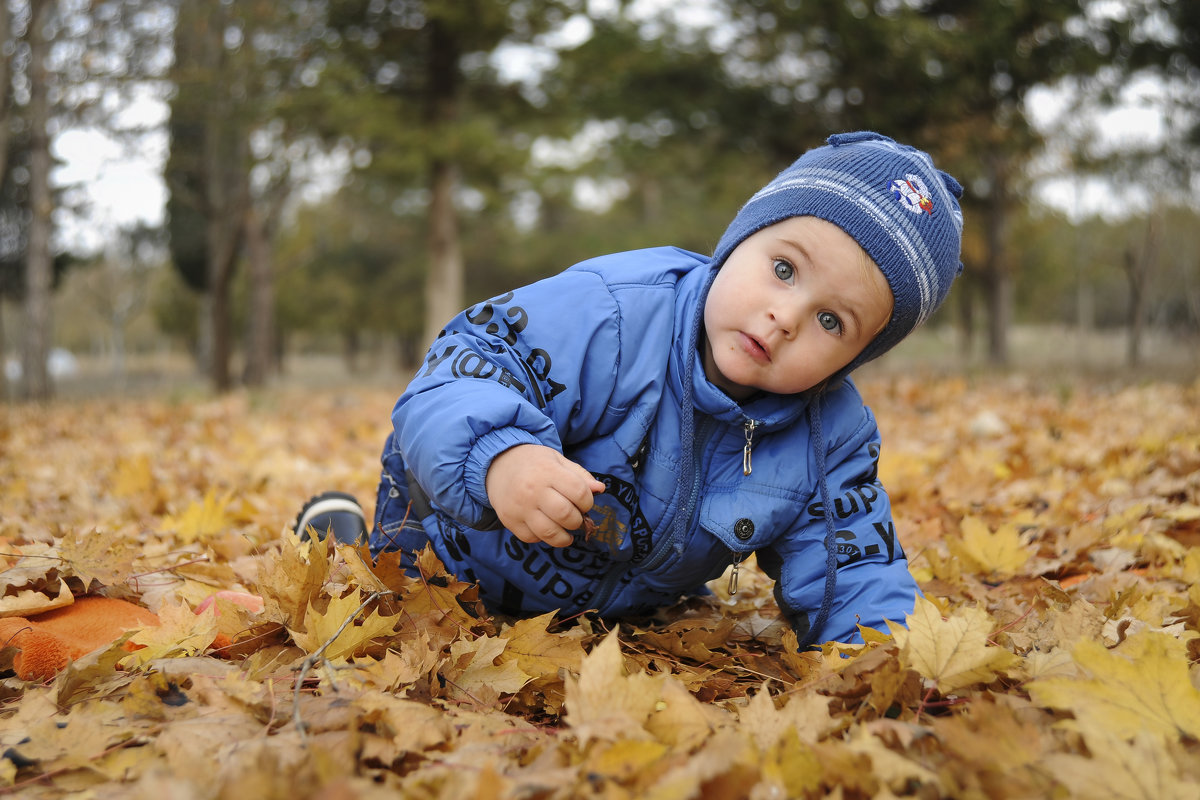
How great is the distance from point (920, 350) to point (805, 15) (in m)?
20.7

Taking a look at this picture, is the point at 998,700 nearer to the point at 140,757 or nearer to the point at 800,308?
the point at 800,308

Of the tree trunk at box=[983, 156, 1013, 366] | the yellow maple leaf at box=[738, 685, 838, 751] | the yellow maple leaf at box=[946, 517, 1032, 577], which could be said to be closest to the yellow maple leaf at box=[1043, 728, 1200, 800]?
the yellow maple leaf at box=[738, 685, 838, 751]

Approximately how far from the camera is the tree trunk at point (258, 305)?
15.2 meters

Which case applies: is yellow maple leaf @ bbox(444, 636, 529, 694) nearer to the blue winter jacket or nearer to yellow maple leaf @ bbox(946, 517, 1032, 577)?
the blue winter jacket

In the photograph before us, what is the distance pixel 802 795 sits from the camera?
1013mm

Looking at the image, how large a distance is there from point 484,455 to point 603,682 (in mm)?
457

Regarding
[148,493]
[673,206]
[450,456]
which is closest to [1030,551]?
[450,456]

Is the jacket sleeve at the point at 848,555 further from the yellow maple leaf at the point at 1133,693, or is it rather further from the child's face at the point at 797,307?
the yellow maple leaf at the point at 1133,693

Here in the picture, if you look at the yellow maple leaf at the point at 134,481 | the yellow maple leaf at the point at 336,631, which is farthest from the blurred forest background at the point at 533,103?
the yellow maple leaf at the point at 336,631

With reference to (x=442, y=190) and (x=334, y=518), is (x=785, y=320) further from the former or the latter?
(x=442, y=190)

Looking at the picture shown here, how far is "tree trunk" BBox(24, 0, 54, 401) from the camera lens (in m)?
8.39

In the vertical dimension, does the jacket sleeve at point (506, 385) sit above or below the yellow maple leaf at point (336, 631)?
above

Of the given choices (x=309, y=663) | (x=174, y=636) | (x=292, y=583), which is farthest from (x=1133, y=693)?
(x=174, y=636)

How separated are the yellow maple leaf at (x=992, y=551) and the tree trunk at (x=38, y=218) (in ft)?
31.5
